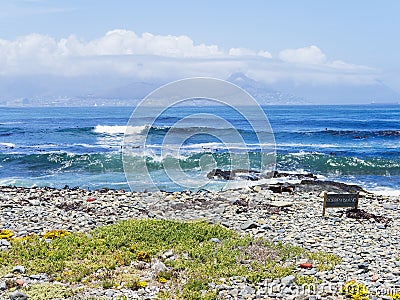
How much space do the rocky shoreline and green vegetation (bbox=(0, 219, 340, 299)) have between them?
0.29 metres

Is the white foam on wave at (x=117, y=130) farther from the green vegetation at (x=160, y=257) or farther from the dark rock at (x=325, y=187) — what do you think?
the green vegetation at (x=160, y=257)

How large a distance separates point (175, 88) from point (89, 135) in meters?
38.8

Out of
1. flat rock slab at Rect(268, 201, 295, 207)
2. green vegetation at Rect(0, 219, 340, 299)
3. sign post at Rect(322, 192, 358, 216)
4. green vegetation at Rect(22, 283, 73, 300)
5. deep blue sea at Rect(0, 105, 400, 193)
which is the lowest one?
deep blue sea at Rect(0, 105, 400, 193)

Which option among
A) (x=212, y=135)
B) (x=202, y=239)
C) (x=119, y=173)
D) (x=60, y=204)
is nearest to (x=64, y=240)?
(x=202, y=239)

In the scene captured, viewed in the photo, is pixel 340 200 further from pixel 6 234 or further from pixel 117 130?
pixel 117 130

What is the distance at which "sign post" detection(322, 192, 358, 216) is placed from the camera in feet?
43.0

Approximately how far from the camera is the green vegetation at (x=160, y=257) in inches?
318

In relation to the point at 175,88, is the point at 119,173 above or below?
below

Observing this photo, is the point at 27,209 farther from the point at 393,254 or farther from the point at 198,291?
the point at 393,254

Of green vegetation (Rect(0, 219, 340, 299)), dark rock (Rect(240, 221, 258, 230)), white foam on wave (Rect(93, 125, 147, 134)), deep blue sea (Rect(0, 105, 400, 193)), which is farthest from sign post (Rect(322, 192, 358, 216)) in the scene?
white foam on wave (Rect(93, 125, 147, 134))

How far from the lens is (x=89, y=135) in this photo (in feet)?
165

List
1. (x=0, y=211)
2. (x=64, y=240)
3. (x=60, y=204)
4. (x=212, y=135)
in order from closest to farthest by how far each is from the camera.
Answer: (x=64, y=240)
(x=0, y=211)
(x=60, y=204)
(x=212, y=135)

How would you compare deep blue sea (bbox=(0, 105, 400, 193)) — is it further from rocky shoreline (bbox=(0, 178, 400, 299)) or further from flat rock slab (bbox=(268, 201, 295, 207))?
flat rock slab (bbox=(268, 201, 295, 207))

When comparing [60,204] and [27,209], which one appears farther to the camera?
[60,204]
